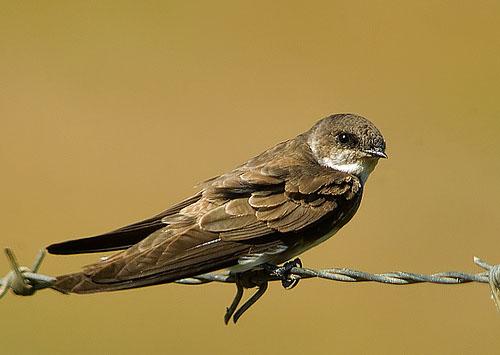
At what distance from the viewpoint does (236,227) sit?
572 centimetres

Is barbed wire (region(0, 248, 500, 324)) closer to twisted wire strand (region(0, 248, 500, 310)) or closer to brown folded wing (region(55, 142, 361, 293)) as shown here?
twisted wire strand (region(0, 248, 500, 310))

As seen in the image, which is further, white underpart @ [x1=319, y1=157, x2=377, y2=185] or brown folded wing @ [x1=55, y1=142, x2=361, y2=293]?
white underpart @ [x1=319, y1=157, x2=377, y2=185]

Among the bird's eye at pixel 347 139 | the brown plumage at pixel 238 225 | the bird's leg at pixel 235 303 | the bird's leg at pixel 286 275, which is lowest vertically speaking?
the bird's leg at pixel 235 303

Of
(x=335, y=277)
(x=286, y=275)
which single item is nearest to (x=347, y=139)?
(x=286, y=275)

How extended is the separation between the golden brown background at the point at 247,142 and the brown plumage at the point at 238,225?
3.43 metres

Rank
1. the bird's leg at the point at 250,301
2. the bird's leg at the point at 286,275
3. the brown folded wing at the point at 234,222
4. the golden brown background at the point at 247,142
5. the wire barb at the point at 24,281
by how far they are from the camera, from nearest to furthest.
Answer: the wire barb at the point at 24,281
the brown folded wing at the point at 234,222
the bird's leg at the point at 250,301
the bird's leg at the point at 286,275
the golden brown background at the point at 247,142

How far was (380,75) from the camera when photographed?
15398 mm

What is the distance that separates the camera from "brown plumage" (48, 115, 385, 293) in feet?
17.4

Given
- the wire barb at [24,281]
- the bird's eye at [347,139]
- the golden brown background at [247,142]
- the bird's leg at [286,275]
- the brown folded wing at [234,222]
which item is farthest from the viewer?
the golden brown background at [247,142]

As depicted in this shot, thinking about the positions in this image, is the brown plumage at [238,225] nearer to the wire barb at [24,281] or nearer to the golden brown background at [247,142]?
the wire barb at [24,281]

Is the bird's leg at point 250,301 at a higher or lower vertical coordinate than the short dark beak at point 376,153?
lower

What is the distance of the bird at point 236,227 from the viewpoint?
5.29 metres

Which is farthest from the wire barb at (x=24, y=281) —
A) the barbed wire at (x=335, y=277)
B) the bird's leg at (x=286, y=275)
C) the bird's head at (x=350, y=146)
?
the bird's head at (x=350, y=146)

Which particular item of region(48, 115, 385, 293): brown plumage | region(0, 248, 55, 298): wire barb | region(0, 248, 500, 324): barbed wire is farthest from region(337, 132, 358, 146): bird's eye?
region(0, 248, 55, 298): wire barb
